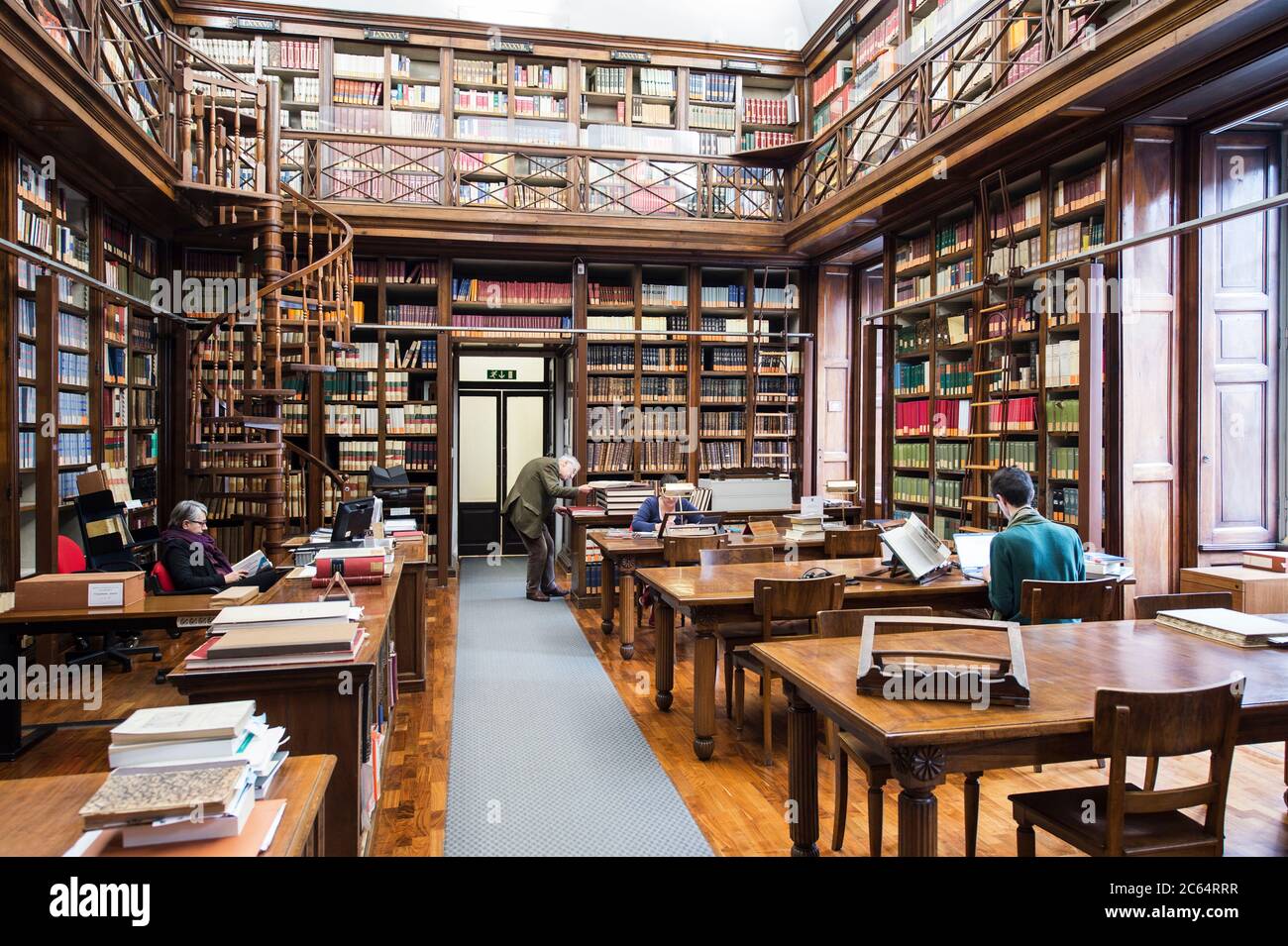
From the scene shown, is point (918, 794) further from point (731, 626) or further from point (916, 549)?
point (916, 549)

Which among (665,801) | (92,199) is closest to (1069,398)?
(665,801)

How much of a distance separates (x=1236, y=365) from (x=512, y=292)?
6.75 m

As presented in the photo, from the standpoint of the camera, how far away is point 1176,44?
14.3ft

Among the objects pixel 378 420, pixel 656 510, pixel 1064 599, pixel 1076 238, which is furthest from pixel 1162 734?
pixel 378 420

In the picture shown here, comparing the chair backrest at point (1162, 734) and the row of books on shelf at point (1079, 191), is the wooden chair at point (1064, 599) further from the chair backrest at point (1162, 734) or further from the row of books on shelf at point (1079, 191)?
the row of books on shelf at point (1079, 191)

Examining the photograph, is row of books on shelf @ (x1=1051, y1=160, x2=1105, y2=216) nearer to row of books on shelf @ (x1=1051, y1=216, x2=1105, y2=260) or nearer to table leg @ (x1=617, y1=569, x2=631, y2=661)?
row of books on shelf @ (x1=1051, y1=216, x2=1105, y2=260)

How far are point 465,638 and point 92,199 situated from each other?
444 cm

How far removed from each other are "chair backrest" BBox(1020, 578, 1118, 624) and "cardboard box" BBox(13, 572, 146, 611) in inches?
157

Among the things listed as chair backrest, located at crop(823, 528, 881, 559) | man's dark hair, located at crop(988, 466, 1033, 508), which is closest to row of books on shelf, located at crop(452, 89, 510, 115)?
chair backrest, located at crop(823, 528, 881, 559)

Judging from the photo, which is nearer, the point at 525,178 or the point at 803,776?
the point at 803,776

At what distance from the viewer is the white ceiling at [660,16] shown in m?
9.50

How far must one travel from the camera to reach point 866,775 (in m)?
3.04

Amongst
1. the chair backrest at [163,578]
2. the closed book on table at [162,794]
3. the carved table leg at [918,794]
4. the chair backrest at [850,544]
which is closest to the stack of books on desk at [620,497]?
the chair backrest at [850,544]

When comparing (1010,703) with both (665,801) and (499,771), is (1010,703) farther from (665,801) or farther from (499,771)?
(499,771)
